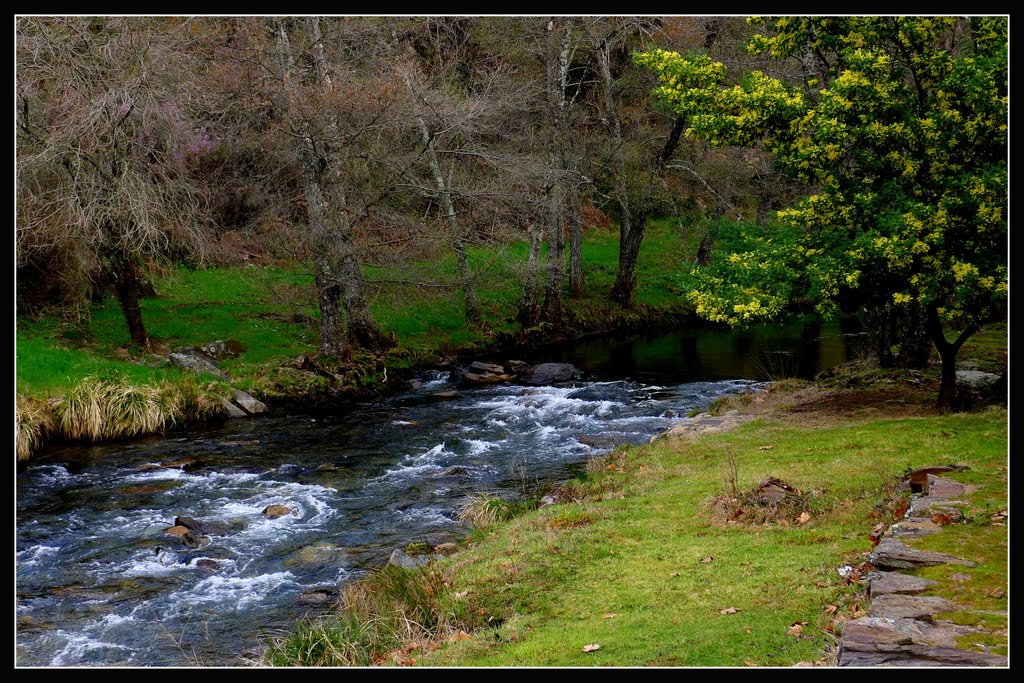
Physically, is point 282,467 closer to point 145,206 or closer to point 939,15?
point 145,206

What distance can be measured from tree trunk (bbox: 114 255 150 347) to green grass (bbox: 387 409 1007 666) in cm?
1477

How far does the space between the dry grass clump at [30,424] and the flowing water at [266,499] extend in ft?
1.33

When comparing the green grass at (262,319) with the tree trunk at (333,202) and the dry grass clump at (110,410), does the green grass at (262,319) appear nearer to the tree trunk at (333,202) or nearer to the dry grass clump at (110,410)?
the dry grass clump at (110,410)

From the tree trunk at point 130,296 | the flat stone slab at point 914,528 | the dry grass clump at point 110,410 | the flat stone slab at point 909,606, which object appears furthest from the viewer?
the tree trunk at point 130,296

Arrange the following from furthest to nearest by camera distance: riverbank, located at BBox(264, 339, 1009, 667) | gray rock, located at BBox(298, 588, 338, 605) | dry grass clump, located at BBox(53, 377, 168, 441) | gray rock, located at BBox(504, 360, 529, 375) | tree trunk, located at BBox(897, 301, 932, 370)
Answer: gray rock, located at BBox(504, 360, 529, 375) < tree trunk, located at BBox(897, 301, 932, 370) < dry grass clump, located at BBox(53, 377, 168, 441) < gray rock, located at BBox(298, 588, 338, 605) < riverbank, located at BBox(264, 339, 1009, 667)

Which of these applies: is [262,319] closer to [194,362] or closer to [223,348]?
[223,348]

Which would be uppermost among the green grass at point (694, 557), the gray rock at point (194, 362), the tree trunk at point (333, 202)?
the tree trunk at point (333, 202)

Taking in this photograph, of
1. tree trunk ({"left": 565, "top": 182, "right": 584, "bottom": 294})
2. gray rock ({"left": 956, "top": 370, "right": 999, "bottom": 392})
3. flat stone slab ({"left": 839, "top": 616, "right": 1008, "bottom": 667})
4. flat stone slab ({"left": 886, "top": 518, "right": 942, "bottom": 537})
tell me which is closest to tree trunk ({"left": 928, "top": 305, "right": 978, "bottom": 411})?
gray rock ({"left": 956, "top": 370, "right": 999, "bottom": 392})

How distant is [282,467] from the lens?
1831 cm

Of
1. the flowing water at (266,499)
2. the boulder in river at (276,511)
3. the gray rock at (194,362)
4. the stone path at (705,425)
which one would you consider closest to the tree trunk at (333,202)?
the flowing water at (266,499)

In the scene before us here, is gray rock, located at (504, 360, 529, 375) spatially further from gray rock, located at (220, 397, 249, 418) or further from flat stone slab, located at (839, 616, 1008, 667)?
flat stone slab, located at (839, 616, 1008, 667)

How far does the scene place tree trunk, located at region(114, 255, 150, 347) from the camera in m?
24.4

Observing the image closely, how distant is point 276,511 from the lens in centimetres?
1523

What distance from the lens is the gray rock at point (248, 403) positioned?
75.6ft
